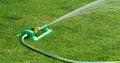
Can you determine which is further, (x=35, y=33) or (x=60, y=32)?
(x=60, y=32)

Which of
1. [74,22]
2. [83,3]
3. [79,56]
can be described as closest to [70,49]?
[79,56]

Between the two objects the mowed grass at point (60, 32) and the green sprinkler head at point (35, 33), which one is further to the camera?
the mowed grass at point (60, 32)

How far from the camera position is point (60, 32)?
687 centimetres

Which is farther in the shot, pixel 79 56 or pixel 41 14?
pixel 41 14

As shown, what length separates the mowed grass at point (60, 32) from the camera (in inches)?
224

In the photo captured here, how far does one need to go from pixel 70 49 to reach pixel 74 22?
1711 mm

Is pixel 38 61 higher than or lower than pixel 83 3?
higher

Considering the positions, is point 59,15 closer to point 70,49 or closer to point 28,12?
point 28,12

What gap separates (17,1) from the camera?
30.8 feet

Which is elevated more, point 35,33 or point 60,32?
point 35,33

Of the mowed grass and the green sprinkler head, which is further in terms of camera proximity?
the mowed grass

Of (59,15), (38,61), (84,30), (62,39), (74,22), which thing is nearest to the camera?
(38,61)

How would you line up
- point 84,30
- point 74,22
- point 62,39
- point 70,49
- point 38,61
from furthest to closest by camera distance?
point 74,22 → point 84,30 → point 62,39 → point 70,49 → point 38,61

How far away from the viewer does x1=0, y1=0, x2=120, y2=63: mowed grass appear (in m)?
5.69
